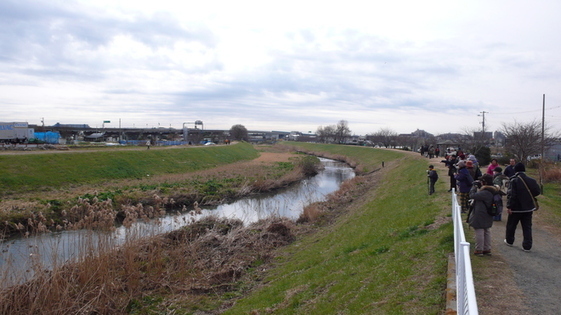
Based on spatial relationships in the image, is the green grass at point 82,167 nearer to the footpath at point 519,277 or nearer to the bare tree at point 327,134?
the footpath at point 519,277

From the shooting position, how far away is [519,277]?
20.5 ft

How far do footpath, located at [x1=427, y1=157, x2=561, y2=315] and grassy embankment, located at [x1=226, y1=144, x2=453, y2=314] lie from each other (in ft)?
2.03

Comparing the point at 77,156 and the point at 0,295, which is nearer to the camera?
the point at 0,295

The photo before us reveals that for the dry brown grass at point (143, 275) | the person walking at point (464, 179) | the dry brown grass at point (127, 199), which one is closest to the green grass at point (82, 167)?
the dry brown grass at point (127, 199)

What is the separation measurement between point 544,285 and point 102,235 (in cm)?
1064

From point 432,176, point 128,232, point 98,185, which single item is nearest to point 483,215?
point 432,176

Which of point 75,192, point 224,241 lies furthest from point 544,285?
point 75,192

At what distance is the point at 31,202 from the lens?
19719mm

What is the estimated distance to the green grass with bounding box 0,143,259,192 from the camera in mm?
24809

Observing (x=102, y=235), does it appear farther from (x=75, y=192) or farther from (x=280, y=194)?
(x=280, y=194)

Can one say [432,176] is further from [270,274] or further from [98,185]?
[98,185]

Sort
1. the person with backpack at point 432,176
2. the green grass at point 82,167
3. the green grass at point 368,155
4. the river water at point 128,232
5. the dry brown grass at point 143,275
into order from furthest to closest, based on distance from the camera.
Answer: the green grass at point 368,155 → the green grass at point 82,167 → the person with backpack at point 432,176 → the river water at point 128,232 → the dry brown grass at point 143,275

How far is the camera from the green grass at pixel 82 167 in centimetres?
2481

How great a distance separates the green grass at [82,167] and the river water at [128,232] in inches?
446
